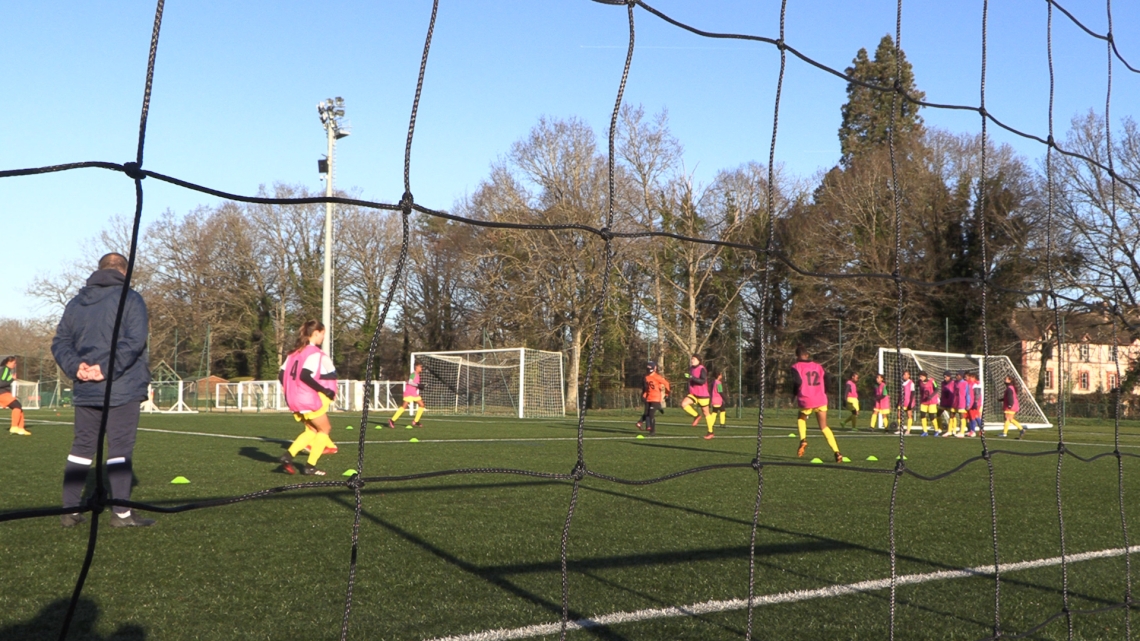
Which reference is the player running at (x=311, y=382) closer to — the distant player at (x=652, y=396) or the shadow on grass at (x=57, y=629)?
the shadow on grass at (x=57, y=629)

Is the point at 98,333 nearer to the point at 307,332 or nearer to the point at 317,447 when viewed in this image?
the point at 307,332

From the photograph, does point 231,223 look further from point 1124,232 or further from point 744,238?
point 1124,232

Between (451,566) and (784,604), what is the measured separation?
5.37 feet

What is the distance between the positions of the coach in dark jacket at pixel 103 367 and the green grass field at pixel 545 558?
Answer: 0.35 m

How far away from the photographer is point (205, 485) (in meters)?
8.13

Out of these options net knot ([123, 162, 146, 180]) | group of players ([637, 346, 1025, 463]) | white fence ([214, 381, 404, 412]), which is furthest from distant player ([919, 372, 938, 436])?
net knot ([123, 162, 146, 180])

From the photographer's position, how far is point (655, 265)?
3434 centimetres

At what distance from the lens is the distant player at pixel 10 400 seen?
611 inches

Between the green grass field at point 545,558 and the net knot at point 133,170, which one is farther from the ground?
the net knot at point 133,170

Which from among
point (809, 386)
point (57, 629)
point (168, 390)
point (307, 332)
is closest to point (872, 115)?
point (168, 390)

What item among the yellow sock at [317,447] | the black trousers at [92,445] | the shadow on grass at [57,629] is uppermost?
the black trousers at [92,445]

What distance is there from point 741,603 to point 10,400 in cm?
1501

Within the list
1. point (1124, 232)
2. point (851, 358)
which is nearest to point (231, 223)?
point (851, 358)

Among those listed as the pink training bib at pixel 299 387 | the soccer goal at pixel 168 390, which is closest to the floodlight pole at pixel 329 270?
the soccer goal at pixel 168 390
